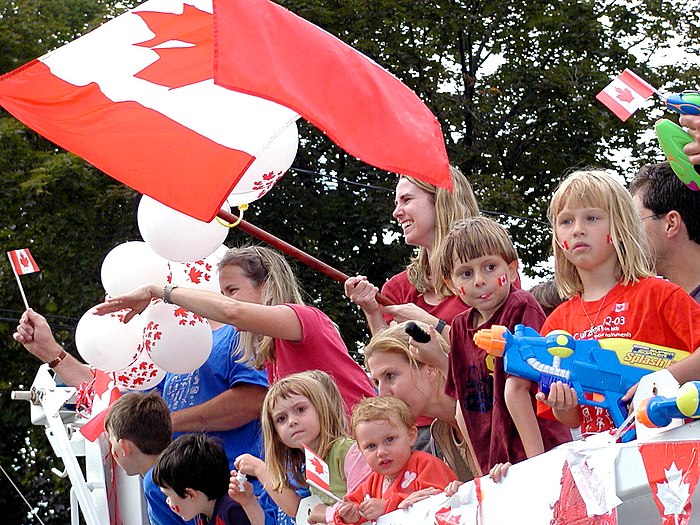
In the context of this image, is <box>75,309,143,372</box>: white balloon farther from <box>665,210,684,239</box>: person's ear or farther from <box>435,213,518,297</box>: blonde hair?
<box>665,210,684,239</box>: person's ear

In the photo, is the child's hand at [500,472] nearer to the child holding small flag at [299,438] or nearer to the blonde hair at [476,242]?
the blonde hair at [476,242]

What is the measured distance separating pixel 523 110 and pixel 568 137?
86 centimetres

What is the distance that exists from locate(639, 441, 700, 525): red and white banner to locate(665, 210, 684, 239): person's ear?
1.71 m

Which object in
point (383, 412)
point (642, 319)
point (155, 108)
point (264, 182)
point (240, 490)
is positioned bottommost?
point (240, 490)

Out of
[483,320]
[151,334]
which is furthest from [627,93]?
[151,334]

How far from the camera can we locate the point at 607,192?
388 centimetres

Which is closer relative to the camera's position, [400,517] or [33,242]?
[400,517]

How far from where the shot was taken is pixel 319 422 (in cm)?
473

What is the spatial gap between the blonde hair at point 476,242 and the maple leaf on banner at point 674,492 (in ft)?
5.16

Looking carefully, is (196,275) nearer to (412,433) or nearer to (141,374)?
(141,374)

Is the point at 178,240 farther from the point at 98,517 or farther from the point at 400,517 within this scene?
the point at 400,517

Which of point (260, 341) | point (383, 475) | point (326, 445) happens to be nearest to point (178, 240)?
point (260, 341)

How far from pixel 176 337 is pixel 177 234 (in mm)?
463

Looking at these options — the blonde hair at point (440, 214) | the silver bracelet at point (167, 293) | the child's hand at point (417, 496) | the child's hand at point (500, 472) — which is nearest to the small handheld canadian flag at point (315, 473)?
the child's hand at point (417, 496)
